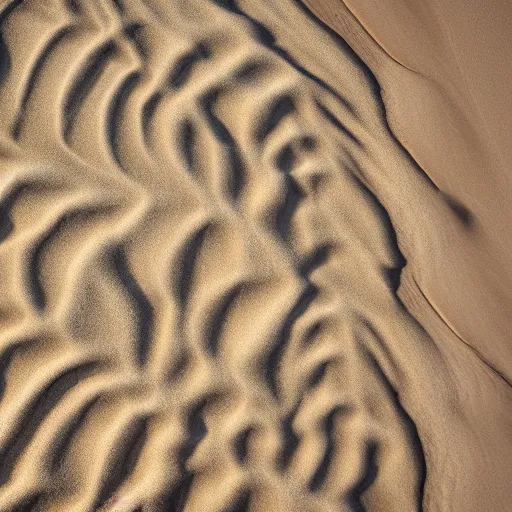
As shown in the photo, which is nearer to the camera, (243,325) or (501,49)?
(243,325)

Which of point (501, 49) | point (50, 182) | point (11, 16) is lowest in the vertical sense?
point (501, 49)

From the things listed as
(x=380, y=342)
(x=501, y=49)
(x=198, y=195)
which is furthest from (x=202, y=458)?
(x=501, y=49)

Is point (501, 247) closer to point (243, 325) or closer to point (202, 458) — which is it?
point (243, 325)

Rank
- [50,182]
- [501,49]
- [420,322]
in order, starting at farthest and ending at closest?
[501,49]
[420,322]
[50,182]

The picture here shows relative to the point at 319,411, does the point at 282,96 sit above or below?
Answer: above
